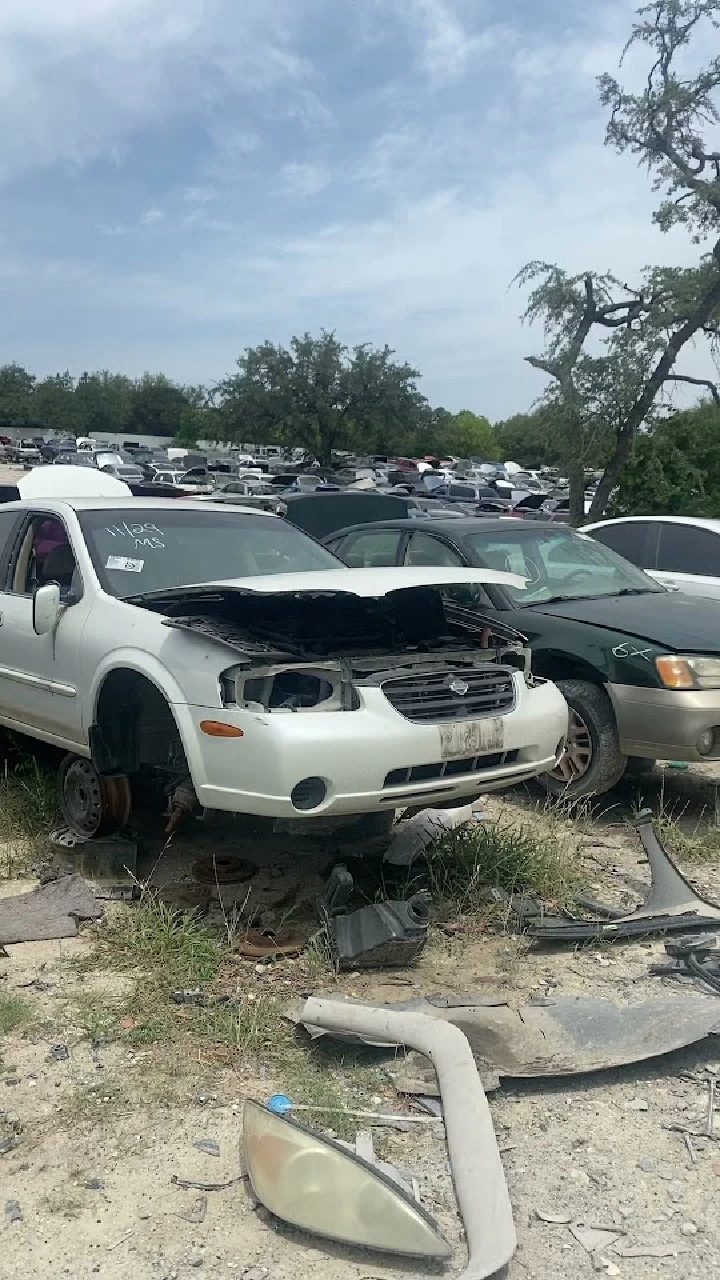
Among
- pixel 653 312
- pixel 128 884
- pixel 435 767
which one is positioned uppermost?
pixel 653 312

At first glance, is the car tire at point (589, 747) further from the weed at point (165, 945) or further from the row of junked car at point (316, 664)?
the weed at point (165, 945)

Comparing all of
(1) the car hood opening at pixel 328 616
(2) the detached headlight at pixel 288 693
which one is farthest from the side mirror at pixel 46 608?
(2) the detached headlight at pixel 288 693

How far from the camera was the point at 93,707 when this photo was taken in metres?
4.61

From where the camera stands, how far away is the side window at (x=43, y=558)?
521 cm

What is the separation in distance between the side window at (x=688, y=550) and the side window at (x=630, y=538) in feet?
0.51

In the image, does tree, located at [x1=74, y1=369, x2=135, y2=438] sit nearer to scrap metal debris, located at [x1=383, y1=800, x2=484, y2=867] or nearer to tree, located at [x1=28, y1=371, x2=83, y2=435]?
tree, located at [x1=28, y1=371, x2=83, y2=435]

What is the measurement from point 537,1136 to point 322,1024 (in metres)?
0.71

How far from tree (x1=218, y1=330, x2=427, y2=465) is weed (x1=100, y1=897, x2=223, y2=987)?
5782 cm

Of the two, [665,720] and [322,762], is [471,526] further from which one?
A: [322,762]

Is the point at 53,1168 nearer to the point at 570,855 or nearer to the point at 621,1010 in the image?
the point at 621,1010

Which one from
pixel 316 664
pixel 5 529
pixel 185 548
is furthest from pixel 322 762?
pixel 5 529

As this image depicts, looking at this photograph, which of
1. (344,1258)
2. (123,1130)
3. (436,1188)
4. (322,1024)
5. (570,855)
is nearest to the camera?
(344,1258)

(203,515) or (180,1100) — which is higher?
(203,515)

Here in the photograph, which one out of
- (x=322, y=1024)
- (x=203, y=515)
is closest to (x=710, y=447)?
(x=203, y=515)
